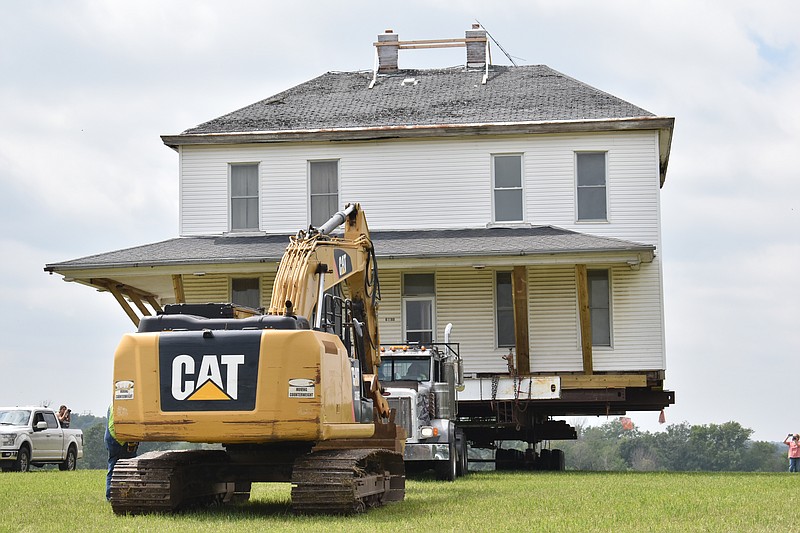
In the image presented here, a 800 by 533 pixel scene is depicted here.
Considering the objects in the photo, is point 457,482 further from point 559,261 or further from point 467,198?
point 467,198

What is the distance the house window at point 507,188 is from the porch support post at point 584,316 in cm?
290

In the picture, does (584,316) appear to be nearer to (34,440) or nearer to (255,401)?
(34,440)

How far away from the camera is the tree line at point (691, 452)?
87438 millimetres

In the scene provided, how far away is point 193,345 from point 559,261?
1579cm

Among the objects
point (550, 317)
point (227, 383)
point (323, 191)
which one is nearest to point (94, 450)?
point (323, 191)

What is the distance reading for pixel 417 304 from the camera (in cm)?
3200

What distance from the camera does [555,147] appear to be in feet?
105

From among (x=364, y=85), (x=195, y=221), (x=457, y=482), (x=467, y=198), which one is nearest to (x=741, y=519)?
(x=457, y=482)

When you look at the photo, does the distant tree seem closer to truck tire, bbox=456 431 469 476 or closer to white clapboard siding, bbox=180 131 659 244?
white clapboard siding, bbox=180 131 659 244

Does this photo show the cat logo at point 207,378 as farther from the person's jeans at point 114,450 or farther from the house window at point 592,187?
the house window at point 592,187

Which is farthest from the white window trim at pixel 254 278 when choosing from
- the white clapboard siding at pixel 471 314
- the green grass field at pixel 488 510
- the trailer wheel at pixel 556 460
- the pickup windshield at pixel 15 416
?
the green grass field at pixel 488 510

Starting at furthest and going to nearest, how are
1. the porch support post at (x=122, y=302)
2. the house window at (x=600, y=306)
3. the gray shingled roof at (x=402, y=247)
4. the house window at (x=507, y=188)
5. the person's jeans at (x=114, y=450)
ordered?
the house window at (x=507, y=188), the house window at (x=600, y=306), the porch support post at (x=122, y=302), the gray shingled roof at (x=402, y=247), the person's jeans at (x=114, y=450)

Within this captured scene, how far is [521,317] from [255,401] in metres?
16.8

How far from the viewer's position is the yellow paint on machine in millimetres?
13625
